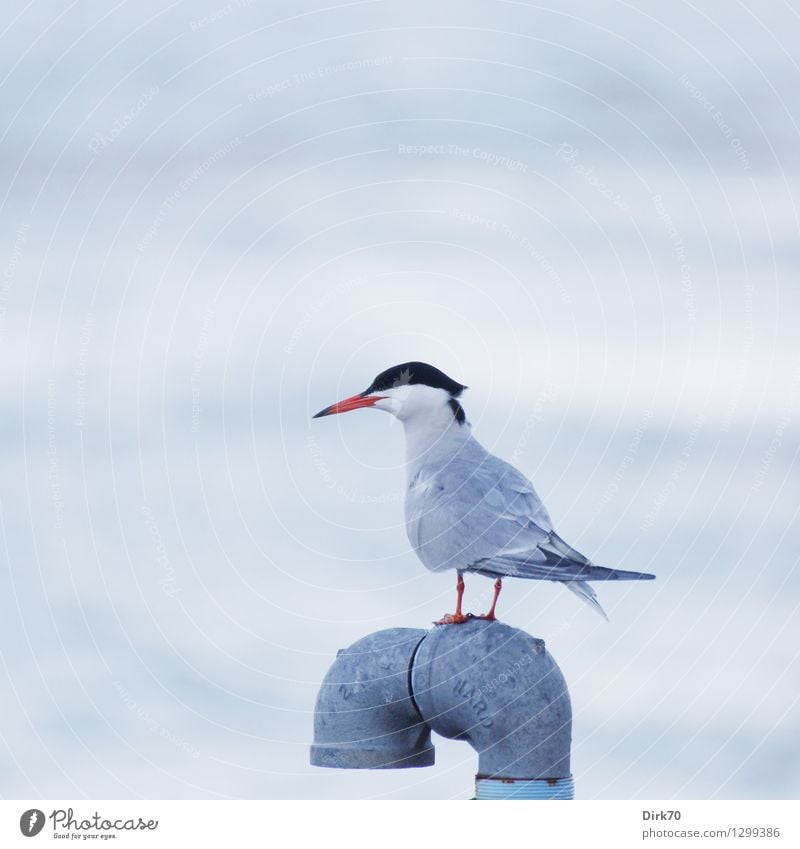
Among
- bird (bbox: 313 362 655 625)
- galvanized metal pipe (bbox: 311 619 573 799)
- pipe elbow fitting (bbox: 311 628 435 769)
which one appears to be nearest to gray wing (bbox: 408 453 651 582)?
bird (bbox: 313 362 655 625)

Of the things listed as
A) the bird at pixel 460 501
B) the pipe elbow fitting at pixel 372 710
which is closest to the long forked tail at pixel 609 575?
the bird at pixel 460 501

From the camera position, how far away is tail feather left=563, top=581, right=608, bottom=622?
7938 millimetres

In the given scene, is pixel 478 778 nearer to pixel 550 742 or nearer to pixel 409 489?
pixel 550 742

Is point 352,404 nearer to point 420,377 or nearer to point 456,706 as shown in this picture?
point 420,377

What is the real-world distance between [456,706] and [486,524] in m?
1.15

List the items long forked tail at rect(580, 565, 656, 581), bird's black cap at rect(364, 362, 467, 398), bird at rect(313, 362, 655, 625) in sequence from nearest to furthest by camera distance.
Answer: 1. long forked tail at rect(580, 565, 656, 581)
2. bird at rect(313, 362, 655, 625)
3. bird's black cap at rect(364, 362, 467, 398)

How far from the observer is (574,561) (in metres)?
7.97

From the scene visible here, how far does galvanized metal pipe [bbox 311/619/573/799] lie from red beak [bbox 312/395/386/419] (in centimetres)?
151

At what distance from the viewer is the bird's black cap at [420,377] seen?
28.2ft

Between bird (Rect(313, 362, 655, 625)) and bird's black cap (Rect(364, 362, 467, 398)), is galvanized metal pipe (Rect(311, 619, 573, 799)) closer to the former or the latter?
bird (Rect(313, 362, 655, 625))

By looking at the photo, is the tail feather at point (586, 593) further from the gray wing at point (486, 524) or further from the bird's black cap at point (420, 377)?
the bird's black cap at point (420, 377)

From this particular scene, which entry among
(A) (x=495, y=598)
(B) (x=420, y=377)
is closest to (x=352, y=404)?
(B) (x=420, y=377)

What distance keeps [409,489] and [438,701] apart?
1.39 m
